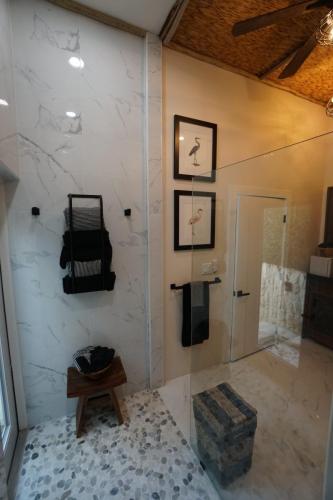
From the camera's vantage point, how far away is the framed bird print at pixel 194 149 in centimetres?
181

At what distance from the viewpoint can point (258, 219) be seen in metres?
1.97

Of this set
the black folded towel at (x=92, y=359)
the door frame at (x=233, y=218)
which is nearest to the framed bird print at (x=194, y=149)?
the door frame at (x=233, y=218)

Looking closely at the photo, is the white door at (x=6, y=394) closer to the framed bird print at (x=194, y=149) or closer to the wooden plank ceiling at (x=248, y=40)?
the framed bird print at (x=194, y=149)

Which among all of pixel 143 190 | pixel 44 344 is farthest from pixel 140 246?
pixel 44 344

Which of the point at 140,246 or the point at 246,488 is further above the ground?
the point at 140,246

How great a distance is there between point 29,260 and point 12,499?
1.31m

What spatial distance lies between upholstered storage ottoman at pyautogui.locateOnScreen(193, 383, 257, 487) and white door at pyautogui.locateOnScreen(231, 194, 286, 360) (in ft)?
2.91

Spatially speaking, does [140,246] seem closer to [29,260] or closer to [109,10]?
[29,260]

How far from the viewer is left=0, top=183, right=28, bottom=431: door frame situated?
1.38m

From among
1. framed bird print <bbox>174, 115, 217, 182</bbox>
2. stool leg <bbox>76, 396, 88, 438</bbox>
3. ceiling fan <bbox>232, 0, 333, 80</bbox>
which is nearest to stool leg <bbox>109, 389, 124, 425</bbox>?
stool leg <bbox>76, 396, 88, 438</bbox>

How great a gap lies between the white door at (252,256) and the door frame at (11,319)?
1.77 metres

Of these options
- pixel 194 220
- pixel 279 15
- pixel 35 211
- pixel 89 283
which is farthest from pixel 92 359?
pixel 279 15

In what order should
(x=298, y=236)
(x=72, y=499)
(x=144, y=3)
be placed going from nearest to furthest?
(x=72, y=499) → (x=144, y=3) → (x=298, y=236)

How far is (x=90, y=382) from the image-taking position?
1.50 metres
